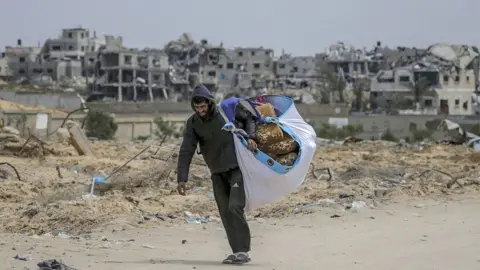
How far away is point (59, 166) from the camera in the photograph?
1820 cm

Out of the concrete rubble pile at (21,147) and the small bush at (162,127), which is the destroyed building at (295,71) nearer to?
the small bush at (162,127)

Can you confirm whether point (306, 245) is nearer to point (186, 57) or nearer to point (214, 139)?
point (214, 139)

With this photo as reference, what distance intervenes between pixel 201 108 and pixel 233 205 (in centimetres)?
83

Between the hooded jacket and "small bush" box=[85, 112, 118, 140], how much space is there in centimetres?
3571

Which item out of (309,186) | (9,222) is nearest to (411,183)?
(309,186)

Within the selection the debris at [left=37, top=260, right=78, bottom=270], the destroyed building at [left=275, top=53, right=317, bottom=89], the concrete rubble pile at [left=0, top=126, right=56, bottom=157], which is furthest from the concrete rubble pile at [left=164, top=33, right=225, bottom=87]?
the debris at [left=37, top=260, right=78, bottom=270]

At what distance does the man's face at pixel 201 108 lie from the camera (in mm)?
8039

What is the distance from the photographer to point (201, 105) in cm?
805

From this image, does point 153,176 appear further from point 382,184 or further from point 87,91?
point 87,91

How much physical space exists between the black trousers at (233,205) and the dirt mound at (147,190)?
2589mm

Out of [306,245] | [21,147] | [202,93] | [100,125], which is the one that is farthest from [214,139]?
[100,125]

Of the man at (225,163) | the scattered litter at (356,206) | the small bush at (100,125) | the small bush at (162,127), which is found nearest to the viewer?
the man at (225,163)

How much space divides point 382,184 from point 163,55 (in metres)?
84.9

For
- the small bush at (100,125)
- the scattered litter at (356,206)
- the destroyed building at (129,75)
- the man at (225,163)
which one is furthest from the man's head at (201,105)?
the destroyed building at (129,75)
